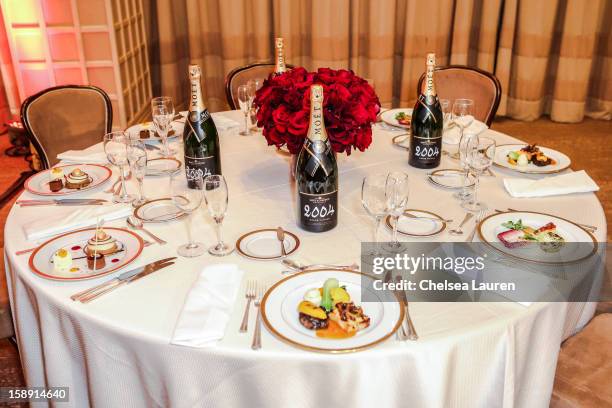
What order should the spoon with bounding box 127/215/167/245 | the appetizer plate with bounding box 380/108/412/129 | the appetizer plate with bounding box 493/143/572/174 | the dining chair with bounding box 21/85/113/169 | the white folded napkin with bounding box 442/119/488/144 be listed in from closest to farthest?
the spoon with bounding box 127/215/167/245
the appetizer plate with bounding box 493/143/572/174
the white folded napkin with bounding box 442/119/488/144
the appetizer plate with bounding box 380/108/412/129
the dining chair with bounding box 21/85/113/169

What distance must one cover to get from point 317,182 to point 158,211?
49cm

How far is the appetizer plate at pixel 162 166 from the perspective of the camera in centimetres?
202

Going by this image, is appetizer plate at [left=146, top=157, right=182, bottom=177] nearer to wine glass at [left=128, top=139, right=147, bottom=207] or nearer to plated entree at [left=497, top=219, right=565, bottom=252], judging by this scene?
wine glass at [left=128, top=139, right=147, bottom=207]

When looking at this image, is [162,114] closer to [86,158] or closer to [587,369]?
[86,158]

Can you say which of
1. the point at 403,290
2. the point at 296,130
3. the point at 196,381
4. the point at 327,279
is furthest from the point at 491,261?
the point at 196,381

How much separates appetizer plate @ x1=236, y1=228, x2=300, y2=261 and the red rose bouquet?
0.93 ft

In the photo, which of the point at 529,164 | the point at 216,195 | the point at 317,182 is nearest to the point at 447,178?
the point at 529,164

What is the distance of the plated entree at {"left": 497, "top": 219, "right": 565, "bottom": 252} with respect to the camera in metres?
1.49

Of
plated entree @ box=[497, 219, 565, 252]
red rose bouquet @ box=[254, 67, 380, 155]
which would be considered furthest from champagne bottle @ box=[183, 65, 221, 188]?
plated entree @ box=[497, 219, 565, 252]

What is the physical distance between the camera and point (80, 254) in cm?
152

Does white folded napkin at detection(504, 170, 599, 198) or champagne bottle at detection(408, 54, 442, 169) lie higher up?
champagne bottle at detection(408, 54, 442, 169)

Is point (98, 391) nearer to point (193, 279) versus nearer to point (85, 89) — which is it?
point (193, 279)

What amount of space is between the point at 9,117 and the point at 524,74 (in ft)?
13.3

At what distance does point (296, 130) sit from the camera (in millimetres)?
1689
